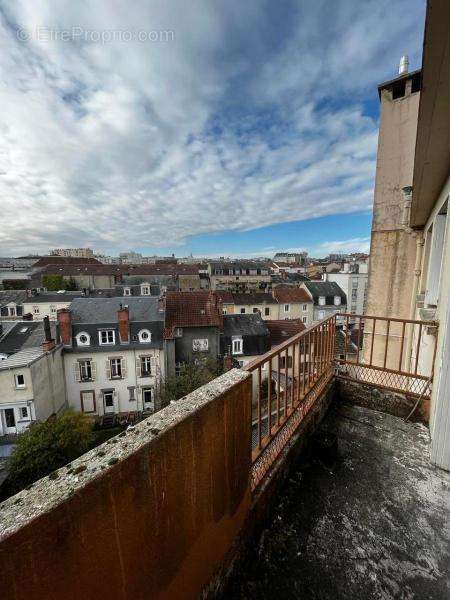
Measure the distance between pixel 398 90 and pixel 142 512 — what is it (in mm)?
9470

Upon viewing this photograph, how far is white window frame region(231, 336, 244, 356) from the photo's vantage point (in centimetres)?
1875

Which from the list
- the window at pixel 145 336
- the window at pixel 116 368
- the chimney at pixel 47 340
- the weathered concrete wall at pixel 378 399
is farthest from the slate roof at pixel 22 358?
the weathered concrete wall at pixel 378 399

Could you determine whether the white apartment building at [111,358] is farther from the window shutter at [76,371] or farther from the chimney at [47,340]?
the chimney at [47,340]

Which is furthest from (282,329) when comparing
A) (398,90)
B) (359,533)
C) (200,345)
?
(359,533)

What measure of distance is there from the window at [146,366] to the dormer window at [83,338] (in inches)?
136

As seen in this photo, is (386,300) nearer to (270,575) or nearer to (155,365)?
(270,575)

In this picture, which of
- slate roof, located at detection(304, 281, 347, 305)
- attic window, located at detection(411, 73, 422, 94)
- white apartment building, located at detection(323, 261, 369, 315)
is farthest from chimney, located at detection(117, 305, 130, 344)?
white apartment building, located at detection(323, 261, 369, 315)

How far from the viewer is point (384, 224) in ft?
22.4

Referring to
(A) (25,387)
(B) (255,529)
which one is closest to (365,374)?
(B) (255,529)

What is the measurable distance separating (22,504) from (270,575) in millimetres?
1781

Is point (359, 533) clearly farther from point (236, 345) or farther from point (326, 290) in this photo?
point (326, 290)

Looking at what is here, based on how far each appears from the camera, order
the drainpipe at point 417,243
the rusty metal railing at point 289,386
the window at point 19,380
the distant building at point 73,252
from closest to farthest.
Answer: the rusty metal railing at point 289,386 < the drainpipe at point 417,243 < the window at point 19,380 < the distant building at point 73,252

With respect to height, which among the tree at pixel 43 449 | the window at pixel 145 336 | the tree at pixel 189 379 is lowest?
the tree at pixel 43 449

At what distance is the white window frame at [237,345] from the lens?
18750mm
